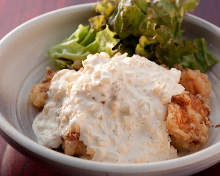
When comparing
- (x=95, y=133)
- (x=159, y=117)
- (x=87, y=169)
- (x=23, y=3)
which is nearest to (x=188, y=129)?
(x=159, y=117)

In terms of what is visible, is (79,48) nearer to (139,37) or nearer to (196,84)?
(139,37)

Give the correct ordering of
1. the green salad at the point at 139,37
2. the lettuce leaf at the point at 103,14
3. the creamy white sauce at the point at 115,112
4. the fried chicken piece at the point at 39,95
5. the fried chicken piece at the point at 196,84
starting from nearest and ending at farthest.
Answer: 1. the creamy white sauce at the point at 115,112
2. the fried chicken piece at the point at 39,95
3. the fried chicken piece at the point at 196,84
4. the green salad at the point at 139,37
5. the lettuce leaf at the point at 103,14

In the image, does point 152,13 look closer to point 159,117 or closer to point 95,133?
point 159,117

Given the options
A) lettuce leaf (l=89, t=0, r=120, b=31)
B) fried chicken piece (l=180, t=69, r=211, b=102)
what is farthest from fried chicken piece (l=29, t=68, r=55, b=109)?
fried chicken piece (l=180, t=69, r=211, b=102)

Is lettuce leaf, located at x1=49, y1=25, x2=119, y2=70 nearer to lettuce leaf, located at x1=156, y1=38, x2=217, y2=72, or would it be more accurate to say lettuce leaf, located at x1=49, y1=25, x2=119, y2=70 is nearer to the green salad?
the green salad

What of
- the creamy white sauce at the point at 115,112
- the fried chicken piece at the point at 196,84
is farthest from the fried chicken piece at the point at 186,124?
the fried chicken piece at the point at 196,84

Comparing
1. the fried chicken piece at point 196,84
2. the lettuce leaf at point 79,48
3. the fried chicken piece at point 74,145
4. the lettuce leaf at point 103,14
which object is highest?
the lettuce leaf at point 103,14

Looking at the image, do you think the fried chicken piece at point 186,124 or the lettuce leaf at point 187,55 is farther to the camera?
the lettuce leaf at point 187,55

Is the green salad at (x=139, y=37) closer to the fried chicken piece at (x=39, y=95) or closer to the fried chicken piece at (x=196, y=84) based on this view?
the fried chicken piece at (x=196, y=84)
